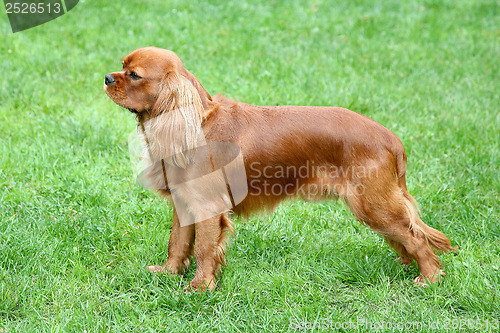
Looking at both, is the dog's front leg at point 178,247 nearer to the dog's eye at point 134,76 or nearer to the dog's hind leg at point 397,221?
the dog's eye at point 134,76

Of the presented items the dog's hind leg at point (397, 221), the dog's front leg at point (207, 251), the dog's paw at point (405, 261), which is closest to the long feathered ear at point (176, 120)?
the dog's front leg at point (207, 251)

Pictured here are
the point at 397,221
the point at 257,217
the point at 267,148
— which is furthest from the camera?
the point at 257,217

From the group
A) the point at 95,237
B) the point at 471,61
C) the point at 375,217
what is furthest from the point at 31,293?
the point at 471,61

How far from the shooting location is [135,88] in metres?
3.07

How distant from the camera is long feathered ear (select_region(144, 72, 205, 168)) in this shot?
3.04 metres

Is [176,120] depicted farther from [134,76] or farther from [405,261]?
[405,261]

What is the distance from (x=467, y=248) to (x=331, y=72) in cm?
361

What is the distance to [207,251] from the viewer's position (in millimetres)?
3312

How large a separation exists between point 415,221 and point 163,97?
5.99ft

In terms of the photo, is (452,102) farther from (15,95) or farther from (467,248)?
(15,95)

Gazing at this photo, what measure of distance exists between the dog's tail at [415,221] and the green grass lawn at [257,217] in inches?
6.4

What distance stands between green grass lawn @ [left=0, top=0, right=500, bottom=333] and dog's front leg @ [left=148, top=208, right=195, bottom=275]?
0.11m

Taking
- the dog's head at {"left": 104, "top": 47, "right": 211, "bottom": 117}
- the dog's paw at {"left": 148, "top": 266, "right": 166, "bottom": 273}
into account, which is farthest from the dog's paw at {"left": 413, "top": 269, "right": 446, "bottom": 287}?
the dog's head at {"left": 104, "top": 47, "right": 211, "bottom": 117}

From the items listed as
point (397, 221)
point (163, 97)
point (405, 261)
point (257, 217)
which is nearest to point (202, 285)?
point (257, 217)
